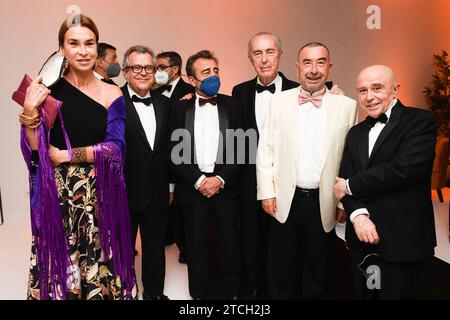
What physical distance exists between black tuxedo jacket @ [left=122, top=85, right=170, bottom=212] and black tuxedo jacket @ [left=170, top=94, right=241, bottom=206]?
7 cm

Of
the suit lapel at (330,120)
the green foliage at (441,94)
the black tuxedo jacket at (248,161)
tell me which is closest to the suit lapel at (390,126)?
the suit lapel at (330,120)

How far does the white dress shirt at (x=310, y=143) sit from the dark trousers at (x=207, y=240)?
0.58m

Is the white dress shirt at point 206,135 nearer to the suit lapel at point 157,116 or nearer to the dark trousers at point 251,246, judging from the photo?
the suit lapel at point 157,116

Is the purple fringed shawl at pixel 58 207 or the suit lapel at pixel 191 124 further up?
the suit lapel at pixel 191 124

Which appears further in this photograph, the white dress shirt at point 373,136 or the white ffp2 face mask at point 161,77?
the white ffp2 face mask at point 161,77

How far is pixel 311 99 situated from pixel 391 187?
0.71 metres

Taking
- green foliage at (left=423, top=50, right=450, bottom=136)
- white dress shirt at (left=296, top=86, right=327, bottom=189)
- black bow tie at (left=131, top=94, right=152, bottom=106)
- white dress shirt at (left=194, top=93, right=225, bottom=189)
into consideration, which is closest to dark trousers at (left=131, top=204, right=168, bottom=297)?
white dress shirt at (left=194, top=93, right=225, bottom=189)

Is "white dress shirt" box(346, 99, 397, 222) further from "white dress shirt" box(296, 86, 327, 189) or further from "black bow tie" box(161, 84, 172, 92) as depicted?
"black bow tie" box(161, 84, 172, 92)

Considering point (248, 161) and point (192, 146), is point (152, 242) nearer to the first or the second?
point (192, 146)

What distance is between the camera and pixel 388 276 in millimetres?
2227

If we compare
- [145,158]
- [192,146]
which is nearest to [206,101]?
[192,146]

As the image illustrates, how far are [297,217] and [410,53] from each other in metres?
4.97

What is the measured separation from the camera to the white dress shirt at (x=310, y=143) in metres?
2.52
